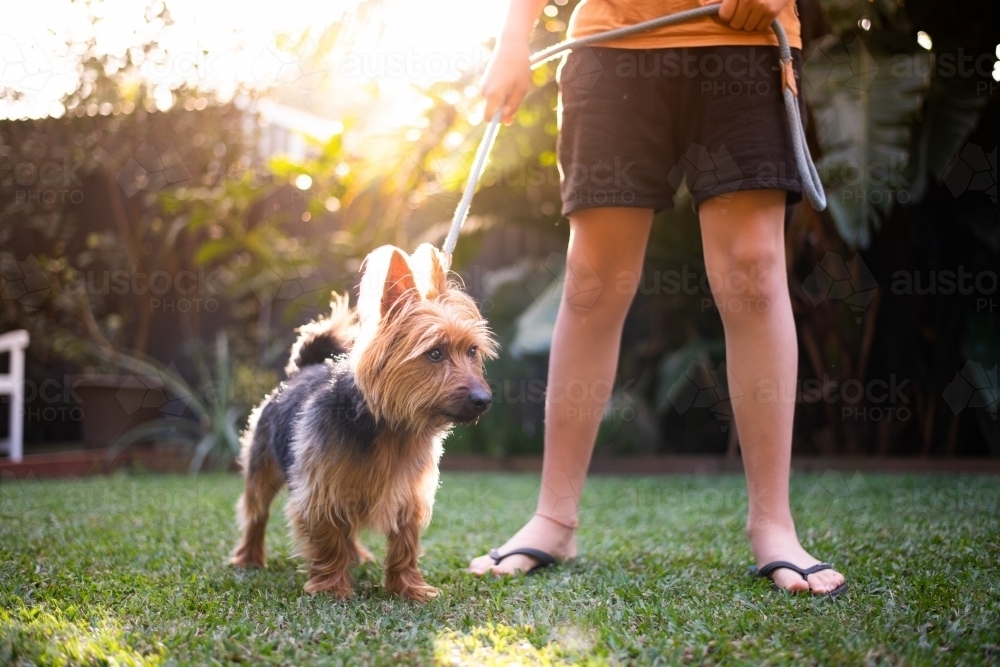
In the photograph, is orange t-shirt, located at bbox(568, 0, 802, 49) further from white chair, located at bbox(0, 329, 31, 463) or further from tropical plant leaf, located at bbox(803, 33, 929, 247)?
white chair, located at bbox(0, 329, 31, 463)

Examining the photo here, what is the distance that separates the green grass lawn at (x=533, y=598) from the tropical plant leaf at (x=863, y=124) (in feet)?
5.78

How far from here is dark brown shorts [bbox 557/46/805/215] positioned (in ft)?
8.10

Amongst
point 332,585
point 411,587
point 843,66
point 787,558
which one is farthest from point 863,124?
point 332,585

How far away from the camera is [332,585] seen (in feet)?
8.11

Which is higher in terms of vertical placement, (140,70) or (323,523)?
(140,70)

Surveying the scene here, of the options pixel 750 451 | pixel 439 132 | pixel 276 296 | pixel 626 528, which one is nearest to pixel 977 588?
pixel 750 451

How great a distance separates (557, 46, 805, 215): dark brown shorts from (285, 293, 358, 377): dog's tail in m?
0.94

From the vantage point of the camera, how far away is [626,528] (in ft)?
12.1

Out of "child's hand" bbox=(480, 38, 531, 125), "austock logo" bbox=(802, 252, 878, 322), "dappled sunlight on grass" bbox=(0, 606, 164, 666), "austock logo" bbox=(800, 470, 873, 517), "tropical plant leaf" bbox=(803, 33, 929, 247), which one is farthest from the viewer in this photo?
"austock logo" bbox=(802, 252, 878, 322)

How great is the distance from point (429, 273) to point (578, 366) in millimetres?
627

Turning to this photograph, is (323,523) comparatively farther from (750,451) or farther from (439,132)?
(439,132)

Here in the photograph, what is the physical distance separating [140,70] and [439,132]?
271 centimetres

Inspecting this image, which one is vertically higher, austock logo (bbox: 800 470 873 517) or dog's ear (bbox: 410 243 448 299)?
dog's ear (bbox: 410 243 448 299)

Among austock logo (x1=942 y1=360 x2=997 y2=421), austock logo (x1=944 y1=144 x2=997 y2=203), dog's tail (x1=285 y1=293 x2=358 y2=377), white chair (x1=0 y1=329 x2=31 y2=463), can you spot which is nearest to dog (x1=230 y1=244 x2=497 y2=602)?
dog's tail (x1=285 y1=293 x2=358 y2=377)
